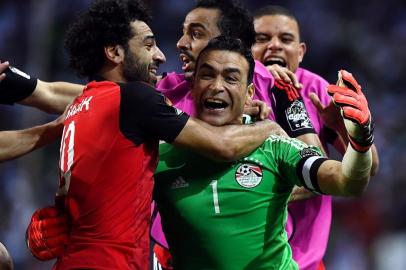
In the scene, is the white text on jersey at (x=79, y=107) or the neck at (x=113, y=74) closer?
the white text on jersey at (x=79, y=107)

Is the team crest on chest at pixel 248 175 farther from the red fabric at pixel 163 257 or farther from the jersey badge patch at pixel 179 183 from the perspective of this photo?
the red fabric at pixel 163 257

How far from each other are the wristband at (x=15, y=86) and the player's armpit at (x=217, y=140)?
1.24m

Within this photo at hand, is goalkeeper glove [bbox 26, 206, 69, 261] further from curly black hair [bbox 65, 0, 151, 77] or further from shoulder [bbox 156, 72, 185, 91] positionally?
shoulder [bbox 156, 72, 185, 91]

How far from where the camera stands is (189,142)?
4.21 meters

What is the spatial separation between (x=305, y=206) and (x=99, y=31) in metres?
1.77

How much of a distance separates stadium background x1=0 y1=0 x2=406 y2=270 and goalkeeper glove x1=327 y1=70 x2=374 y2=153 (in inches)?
243

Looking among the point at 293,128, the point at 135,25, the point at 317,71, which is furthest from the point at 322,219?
the point at 317,71

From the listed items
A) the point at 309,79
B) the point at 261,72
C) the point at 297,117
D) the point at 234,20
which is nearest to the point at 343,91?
the point at 297,117

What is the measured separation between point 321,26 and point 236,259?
807 centimetres

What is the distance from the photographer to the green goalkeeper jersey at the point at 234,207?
4227 mm

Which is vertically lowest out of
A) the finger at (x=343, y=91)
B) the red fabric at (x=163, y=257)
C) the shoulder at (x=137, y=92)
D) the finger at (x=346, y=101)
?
the red fabric at (x=163, y=257)

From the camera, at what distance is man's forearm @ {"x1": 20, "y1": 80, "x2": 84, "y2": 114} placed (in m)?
5.19

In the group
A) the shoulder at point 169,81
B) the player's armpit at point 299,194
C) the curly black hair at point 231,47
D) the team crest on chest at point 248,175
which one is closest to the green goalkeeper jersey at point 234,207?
the team crest on chest at point 248,175

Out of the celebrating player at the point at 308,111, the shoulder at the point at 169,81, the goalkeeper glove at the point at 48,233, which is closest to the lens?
the goalkeeper glove at the point at 48,233
